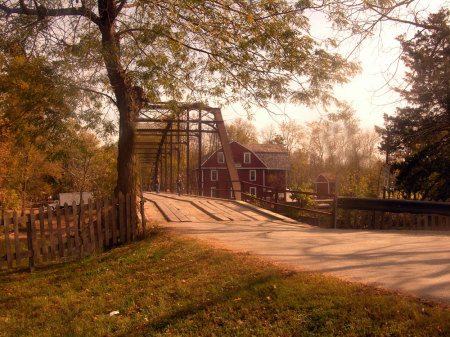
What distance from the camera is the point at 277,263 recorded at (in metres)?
5.20

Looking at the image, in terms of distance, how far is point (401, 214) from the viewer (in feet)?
41.2

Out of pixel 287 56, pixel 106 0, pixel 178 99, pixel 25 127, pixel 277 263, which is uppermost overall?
pixel 106 0

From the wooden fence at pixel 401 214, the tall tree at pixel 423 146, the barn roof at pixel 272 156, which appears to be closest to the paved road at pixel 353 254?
the wooden fence at pixel 401 214

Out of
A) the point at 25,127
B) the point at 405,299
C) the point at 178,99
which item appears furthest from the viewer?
the point at 178,99

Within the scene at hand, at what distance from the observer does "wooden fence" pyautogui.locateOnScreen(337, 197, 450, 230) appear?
1149 centimetres

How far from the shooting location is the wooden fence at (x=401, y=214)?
11.5 meters

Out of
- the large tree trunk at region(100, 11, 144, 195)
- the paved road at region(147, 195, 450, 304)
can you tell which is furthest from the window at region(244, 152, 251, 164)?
the large tree trunk at region(100, 11, 144, 195)

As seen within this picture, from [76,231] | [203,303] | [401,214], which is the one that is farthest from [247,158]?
[203,303]

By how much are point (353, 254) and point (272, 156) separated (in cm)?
4389

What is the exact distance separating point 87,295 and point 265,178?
43729mm

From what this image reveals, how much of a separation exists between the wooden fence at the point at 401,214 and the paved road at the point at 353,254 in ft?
14.6

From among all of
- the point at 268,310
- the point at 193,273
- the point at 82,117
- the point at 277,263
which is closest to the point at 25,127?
the point at 82,117

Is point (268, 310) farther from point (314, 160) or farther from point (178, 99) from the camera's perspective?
point (314, 160)

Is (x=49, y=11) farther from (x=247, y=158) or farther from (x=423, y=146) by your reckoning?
(x=247, y=158)
